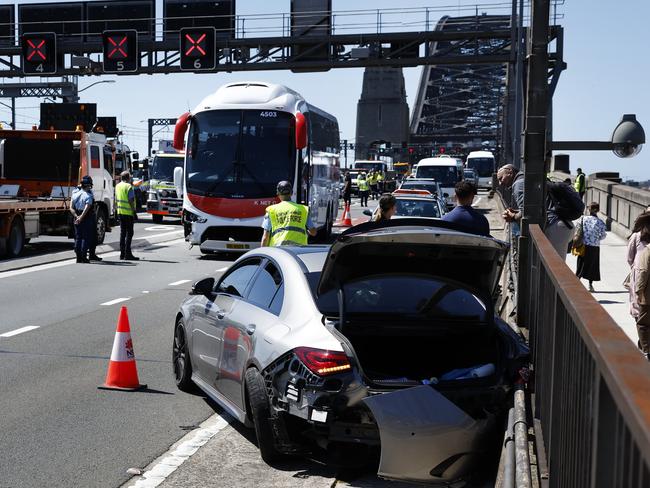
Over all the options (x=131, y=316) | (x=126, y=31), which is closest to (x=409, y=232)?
(x=131, y=316)

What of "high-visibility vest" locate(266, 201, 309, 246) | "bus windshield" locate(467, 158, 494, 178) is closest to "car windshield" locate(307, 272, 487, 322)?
"high-visibility vest" locate(266, 201, 309, 246)

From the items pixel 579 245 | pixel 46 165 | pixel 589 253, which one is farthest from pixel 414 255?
pixel 46 165

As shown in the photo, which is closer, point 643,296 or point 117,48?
point 643,296

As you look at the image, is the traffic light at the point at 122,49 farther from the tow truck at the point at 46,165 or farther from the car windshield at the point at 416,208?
the car windshield at the point at 416,208

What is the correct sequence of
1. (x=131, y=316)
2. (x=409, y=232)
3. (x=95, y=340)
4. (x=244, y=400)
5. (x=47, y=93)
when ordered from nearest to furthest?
(x=409, y=232) < (x=244, y=400) < (x=95, y=340) < (x=131, y=316) < (x=47, y=93)

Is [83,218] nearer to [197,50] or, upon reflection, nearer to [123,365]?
A: [123,365]

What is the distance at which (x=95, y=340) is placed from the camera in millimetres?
11859

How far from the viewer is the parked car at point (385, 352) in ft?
19.8

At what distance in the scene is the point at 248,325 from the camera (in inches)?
285

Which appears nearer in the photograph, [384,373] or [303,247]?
[384,373]

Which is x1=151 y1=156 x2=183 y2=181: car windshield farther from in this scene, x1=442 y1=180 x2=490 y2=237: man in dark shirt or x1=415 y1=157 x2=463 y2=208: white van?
x1=442 y1=180 x2=490 y2=237: man in dark shirt

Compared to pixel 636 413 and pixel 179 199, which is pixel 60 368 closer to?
pixel 636 413

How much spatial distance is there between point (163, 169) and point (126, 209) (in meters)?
16.4

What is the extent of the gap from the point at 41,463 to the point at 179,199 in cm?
3201
